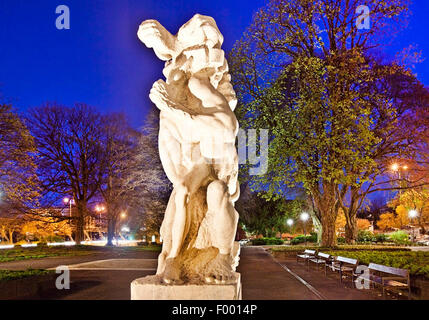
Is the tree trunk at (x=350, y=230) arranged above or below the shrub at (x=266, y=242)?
above

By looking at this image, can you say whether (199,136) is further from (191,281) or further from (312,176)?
(312,176)

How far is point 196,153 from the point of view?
4.20 meters

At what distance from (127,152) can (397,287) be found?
23223 mm

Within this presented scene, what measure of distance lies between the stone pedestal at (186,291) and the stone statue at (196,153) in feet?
0.34

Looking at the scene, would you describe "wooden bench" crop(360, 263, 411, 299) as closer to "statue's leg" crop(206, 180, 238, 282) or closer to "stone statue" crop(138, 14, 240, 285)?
"stone statue" crop(138, 14, 240, 285)

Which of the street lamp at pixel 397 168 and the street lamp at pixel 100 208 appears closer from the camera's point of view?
the street lamp at pixel 397 168

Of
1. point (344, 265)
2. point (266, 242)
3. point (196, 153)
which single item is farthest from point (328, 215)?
point (266, 242)

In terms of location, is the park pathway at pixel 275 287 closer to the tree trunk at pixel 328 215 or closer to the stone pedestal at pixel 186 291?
the stone pedestal at pixel 186 291

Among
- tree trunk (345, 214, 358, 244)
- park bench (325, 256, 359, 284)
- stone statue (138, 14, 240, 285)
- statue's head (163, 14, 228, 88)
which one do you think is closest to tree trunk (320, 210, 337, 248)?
tree trunk (345, 214, 358, 244)

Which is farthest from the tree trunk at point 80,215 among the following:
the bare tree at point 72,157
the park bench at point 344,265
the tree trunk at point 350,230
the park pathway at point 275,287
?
the park bench at point 344,265

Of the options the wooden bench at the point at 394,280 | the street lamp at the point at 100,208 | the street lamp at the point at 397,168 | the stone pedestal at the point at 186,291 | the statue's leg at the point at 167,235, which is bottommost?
the wooden bench at the point at 394,280

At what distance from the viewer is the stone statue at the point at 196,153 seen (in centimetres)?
392

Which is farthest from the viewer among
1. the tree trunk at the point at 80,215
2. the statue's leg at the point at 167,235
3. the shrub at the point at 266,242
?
the shrub at the point at 266,242
